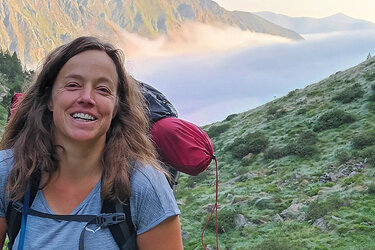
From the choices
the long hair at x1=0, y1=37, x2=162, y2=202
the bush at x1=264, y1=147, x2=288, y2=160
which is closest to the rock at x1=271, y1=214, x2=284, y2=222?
the bush at x1=264, y1=147, x2=288, y2=160

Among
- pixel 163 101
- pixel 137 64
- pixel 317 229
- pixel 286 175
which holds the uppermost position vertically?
pixel 137 64

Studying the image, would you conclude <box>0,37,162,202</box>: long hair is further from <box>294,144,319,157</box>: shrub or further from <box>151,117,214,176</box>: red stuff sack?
<box>294,144,319,157</box>: shrub

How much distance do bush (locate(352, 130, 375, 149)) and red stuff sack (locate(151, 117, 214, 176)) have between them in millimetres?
10755

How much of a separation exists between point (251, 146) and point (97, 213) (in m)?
15.4

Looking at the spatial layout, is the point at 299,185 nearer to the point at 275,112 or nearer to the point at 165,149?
the point at 165,149

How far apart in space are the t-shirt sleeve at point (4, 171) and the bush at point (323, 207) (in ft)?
23.5

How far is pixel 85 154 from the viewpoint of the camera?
2076 millimetres

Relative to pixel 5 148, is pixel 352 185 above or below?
below

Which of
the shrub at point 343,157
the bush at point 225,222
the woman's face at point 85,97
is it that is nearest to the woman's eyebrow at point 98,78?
the woman's face at point 85,97

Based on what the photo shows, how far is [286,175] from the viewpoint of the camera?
12.1 meters

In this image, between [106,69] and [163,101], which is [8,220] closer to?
[106,69]

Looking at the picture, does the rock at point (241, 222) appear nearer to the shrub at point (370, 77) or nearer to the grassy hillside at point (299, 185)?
the grassy hillside at point (299, 185)

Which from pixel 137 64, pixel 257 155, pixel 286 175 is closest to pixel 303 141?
pixel 257 155

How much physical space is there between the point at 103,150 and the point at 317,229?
652 centimetres
